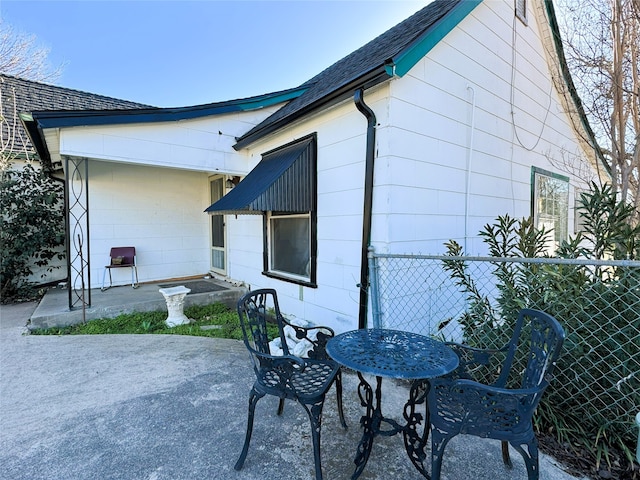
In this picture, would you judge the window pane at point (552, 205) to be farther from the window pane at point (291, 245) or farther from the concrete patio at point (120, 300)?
the concrete patio at point (120, 300)

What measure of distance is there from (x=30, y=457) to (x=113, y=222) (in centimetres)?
530

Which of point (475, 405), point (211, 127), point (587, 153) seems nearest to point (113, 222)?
point (211, 127)

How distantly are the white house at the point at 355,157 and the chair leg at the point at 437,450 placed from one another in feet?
6.55

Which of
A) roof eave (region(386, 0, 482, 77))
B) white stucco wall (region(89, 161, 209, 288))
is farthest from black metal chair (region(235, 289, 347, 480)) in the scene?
white stucco wall (region(89, 161, 209, 288))

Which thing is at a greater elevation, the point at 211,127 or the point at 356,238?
the point at 211,127

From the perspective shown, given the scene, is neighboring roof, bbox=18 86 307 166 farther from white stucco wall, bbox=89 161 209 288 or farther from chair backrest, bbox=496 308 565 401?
chair backrest, bbox=496 308 565 401

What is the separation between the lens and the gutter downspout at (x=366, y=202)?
3.38m

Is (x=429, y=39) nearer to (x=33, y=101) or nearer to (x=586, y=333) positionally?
(x=586, y=333)

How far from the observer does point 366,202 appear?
138 inches

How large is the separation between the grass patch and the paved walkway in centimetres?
79

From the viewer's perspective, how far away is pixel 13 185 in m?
6.34

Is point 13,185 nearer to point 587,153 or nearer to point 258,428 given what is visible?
point 258,428

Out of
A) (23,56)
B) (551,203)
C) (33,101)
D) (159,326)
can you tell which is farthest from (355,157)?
(23,56)

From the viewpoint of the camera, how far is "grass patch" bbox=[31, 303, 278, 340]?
14.9ft
